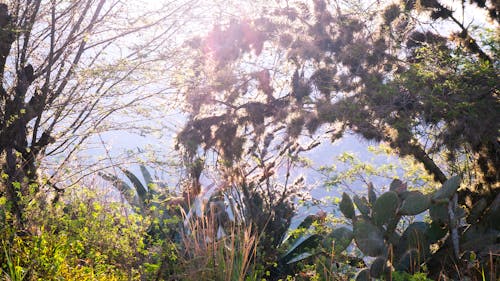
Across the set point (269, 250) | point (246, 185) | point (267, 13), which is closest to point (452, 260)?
point (269, 250)

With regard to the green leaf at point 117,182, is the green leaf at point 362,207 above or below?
below

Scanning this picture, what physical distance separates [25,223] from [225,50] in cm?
419

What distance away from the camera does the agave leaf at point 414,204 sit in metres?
5.13

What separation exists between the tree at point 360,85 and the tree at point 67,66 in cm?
101

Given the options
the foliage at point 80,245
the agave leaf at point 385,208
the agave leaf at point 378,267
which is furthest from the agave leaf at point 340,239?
the foliage at point 80,245

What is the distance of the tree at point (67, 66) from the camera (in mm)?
6625

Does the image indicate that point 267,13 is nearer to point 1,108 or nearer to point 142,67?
point 142,67

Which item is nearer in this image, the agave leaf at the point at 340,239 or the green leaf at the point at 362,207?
the agave leaf at the point at 340,239

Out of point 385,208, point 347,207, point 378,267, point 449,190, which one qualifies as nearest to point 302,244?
point 347,207

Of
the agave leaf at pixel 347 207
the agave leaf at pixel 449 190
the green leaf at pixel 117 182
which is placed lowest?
the agave leaf at pixel 347 207

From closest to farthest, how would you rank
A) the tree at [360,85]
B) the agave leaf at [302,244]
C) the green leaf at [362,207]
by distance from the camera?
the green leaf at [362,207] → the tree at [360,85] → the agave leaf at [302,244]

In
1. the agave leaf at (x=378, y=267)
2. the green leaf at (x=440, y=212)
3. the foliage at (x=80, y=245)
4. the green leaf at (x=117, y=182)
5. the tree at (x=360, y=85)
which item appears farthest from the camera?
the green leaf at (x=117, y=182)

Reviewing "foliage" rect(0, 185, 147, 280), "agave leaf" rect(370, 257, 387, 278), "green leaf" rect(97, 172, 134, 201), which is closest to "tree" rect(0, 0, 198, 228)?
"green leaf" rect(97, 172, 134, 201)

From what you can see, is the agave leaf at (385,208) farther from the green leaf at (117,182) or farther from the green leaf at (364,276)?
the green leaf at (117,182)
